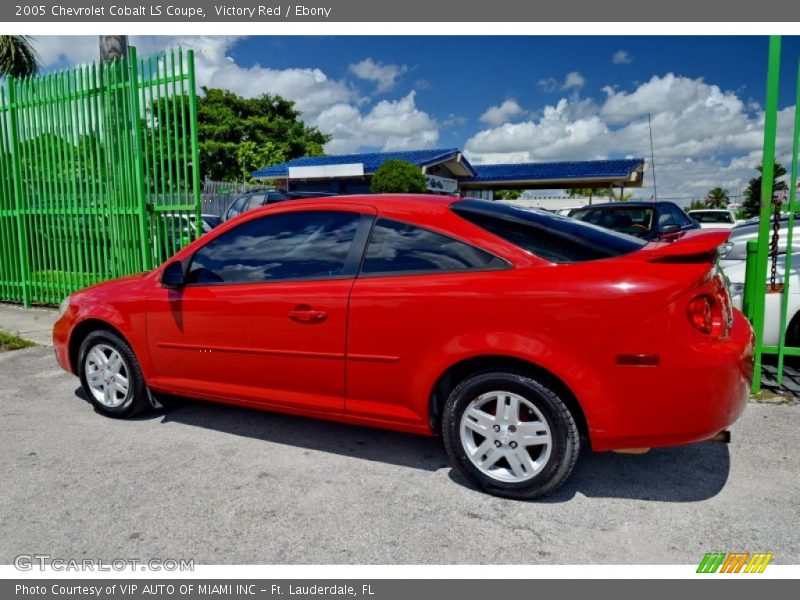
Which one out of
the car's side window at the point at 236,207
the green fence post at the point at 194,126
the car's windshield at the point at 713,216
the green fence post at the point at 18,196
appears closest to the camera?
the green fence post at the point at 194,126

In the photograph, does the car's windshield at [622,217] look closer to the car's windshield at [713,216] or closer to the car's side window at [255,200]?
the car's side window at [255,200]

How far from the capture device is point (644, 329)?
267 cm

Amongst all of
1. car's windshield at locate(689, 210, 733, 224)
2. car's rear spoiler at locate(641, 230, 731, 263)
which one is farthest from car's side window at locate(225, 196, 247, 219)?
car's windshield at locate(689, 210, 733, 224)

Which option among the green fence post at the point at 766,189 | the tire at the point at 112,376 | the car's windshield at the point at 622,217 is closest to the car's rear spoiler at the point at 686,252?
the green fence post at the point at 766,189

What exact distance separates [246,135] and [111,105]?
31.0 m

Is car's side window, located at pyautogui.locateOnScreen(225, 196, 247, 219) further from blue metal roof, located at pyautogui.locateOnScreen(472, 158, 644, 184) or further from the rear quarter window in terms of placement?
blue metal roof, located at pyautogui.locateOnScreen(472, 158, 644, 184)

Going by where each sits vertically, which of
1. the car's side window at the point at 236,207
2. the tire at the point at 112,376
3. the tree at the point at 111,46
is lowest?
the tire at the point at 112,376

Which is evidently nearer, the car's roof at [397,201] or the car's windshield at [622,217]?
the car's roof at [397,201]

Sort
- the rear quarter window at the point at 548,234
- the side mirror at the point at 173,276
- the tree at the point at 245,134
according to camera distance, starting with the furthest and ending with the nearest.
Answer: the tree at the point at 245,134 < the side mirror at the point at 173,276 < the rear quarter window at the point at 548,234

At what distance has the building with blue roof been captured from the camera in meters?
24.9

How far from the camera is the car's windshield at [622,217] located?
30.5ft

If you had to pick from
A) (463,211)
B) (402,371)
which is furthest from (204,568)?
(463,211)

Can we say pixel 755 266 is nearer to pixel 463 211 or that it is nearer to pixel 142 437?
pixel 463 211

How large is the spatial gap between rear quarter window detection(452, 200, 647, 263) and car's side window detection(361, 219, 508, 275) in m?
0.17
